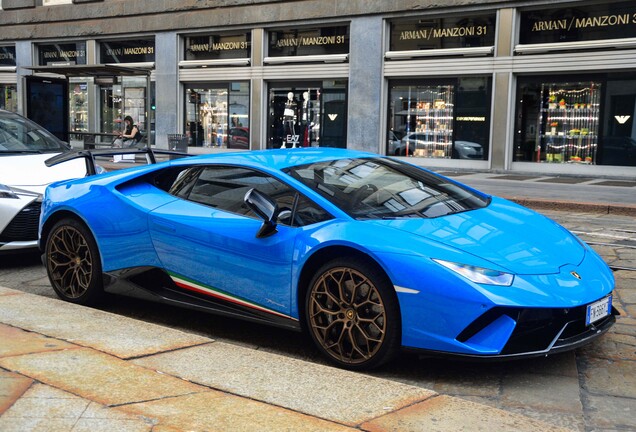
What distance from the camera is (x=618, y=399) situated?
3.85 m

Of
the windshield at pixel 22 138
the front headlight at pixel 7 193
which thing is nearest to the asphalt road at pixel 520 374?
the front headlight at pixel 7 193

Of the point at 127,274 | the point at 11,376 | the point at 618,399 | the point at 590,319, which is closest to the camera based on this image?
the point at 11,376

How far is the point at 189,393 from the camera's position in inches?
136

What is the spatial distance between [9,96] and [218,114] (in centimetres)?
1081

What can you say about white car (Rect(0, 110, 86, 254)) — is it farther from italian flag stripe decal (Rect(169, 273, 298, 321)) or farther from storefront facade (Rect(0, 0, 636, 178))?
storefront facade (Rect(0, 0, 636, 178))

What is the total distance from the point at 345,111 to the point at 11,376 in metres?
19.0

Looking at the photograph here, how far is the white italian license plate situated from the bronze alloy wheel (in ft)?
3.63

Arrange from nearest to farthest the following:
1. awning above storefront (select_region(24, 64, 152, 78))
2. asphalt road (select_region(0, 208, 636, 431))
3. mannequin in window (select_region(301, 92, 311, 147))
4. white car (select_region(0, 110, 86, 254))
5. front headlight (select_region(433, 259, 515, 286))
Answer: asphalt road (select_region(0, 208, 636, 431)) → front headlight (select_region(433, 259, 515, 286)) → white car (select_region(0, 110, 86, 254)) → awning above storefront (select_region(24, 64, 152, 78)) → mannequin in window (select_region(301, 92, 311, 147))

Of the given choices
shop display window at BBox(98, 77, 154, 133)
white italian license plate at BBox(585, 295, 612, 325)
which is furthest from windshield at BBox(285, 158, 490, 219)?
shop display window at BBox(98, 77, 154, 133)

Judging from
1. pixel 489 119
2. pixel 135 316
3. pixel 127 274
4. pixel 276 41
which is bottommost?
pixel 135 316

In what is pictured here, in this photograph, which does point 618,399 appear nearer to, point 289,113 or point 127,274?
point 127,274

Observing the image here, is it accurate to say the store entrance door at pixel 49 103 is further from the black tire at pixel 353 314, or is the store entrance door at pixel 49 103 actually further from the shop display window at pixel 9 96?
the black tire at pixel 353 314

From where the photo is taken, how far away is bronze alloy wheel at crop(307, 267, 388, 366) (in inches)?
163

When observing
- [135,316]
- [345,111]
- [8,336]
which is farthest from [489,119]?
[8,336]
